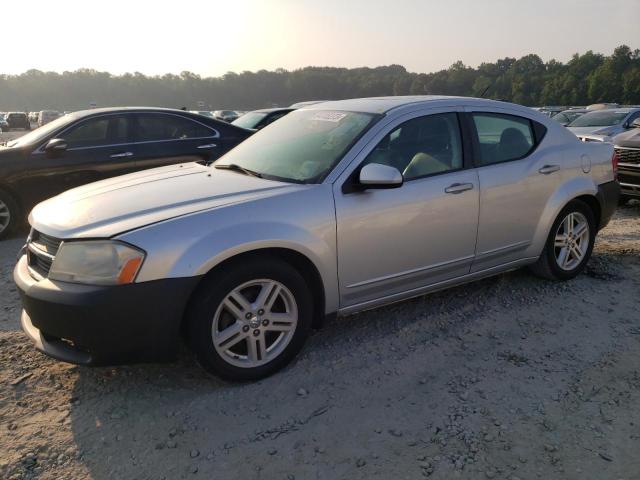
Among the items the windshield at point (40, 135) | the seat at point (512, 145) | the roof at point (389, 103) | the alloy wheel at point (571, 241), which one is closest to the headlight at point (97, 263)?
the roof at point (389, 103)

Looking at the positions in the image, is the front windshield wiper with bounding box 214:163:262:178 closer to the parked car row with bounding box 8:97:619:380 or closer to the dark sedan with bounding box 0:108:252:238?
the parked car row with bounding box 8:97:619:380

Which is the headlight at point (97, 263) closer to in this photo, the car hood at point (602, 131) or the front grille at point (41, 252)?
the front grille at point (41, 252)

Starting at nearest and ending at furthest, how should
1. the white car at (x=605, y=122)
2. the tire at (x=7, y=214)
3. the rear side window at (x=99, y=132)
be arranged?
the tire at (x=7, y=214), the rear side window at (x=99, y=132), the white car at (x=605, y=122)

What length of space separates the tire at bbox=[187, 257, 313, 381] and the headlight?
0.38 m

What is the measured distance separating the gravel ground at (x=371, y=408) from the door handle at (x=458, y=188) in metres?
0.95

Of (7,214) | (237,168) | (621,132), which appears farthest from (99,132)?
(621,132)

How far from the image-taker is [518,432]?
Answer: 8.48ft

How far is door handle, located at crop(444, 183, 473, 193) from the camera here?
362cm

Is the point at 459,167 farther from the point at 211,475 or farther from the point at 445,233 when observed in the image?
the point at 211,475

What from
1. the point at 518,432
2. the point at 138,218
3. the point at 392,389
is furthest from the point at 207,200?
the point at 518,432

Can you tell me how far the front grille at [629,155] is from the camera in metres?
7.36

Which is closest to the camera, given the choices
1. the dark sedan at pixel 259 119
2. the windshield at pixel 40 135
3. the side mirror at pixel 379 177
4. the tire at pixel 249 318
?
the tire at pixel 249 318

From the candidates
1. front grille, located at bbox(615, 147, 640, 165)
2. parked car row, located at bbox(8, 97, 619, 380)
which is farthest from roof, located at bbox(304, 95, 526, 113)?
front grille, located at bbox(615, 147, 640, 165)

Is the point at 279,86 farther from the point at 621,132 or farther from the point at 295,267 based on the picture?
the point at 295,267
